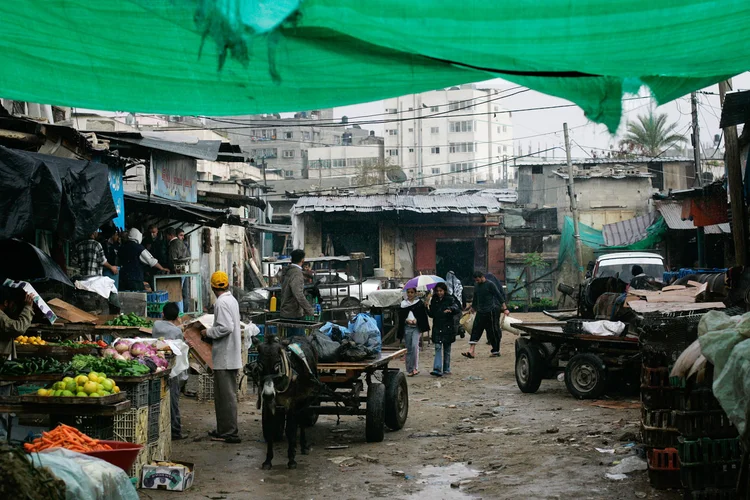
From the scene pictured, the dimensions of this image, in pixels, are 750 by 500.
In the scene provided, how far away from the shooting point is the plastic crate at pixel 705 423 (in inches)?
282

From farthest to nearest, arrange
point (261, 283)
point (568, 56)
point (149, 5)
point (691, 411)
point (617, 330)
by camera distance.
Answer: point (261, 283)
point (617, 330)
point (691, 411)
point (568, 56)
point (149, 5)

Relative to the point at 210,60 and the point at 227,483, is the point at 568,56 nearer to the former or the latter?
the point at 210,60

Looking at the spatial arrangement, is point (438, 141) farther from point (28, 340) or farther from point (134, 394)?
point (134, 394)

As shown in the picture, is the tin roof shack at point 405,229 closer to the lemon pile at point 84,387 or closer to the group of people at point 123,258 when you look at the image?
the group of people at point 123,258

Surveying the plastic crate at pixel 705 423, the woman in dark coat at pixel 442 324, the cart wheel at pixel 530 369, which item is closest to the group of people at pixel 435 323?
the woman in dark coat at pixel 442 324

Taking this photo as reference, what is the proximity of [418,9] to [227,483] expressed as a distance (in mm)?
6206

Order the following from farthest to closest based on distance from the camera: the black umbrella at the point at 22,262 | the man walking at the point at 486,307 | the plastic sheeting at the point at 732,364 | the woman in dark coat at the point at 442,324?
1. the man walking at the point at 486,307
2. the woman in dark coat at the point at 442,324
3. the black umbrella at the point at 22,262
4. the plastic sheeting at the point at 732,364

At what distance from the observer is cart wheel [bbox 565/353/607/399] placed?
44.3ft

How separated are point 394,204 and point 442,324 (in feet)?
77.9

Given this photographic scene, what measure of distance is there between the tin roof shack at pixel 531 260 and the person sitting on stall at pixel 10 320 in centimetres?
3387

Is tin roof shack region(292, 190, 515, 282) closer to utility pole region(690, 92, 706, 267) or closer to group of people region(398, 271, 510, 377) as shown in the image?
utility pole region(690, 92, 706, 267)

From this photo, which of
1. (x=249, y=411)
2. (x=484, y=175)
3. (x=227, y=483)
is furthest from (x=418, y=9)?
(x=484, y=175)

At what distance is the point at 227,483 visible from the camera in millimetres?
8797

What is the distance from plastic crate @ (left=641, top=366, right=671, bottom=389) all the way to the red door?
3457 centimetres
